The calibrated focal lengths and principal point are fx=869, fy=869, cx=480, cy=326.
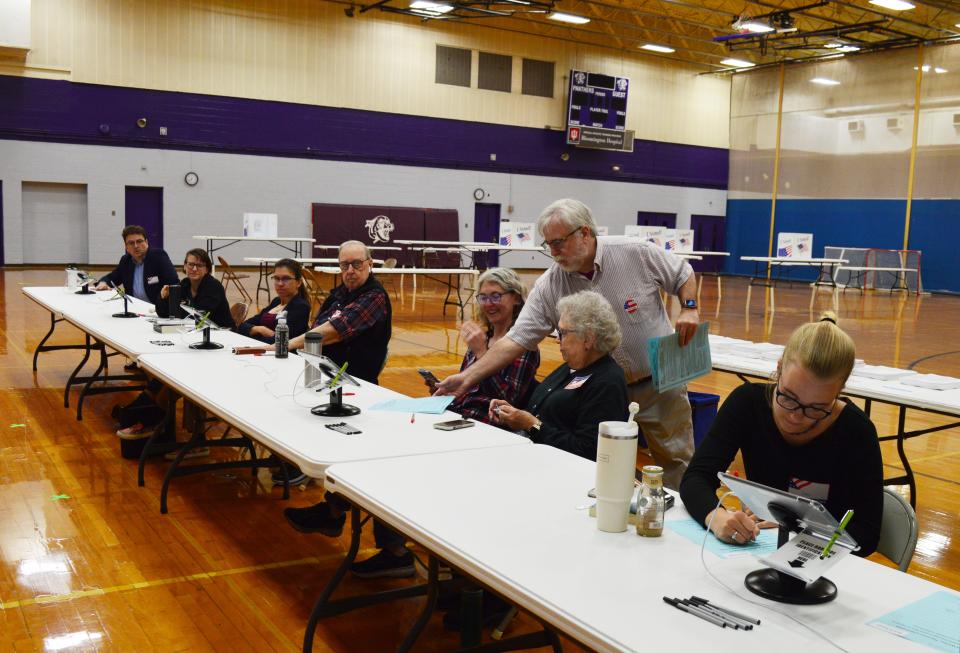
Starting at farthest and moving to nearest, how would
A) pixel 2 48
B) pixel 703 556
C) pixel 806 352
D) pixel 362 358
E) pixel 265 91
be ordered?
pixel 265 91, pixel 2 48, pixel 362 358, pixel 806 352, pixel 703 556

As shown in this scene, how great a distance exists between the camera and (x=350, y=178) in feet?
62.5

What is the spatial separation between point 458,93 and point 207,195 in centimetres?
619

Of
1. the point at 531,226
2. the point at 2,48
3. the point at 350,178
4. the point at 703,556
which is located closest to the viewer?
the point at 703,556

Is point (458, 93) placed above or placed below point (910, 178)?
above

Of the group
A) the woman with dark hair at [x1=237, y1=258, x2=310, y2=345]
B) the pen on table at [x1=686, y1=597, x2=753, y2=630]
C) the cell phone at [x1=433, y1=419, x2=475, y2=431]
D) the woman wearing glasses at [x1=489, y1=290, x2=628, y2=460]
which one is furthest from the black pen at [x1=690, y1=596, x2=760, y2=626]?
the woman with dark hair at [x1=237, y1=258, x2=310, y2=345]

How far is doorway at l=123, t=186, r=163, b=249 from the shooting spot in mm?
17000

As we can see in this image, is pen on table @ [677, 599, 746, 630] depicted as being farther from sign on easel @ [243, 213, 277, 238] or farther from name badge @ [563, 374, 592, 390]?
sign on easel @ [243, 213, 277, 238]

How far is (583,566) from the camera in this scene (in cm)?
166

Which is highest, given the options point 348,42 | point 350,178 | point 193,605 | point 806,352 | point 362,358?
point 348,42

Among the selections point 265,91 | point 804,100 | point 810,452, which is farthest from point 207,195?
point 810,452

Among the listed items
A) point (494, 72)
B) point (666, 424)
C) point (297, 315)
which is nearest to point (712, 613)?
point (666, 424)

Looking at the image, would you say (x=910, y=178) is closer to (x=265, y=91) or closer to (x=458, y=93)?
(x=458, y=93)

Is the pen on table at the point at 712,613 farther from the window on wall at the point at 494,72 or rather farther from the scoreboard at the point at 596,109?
the scoreboard at the point at 596,109

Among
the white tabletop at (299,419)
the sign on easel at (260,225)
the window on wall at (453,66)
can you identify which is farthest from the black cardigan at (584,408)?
the window on wall at (453,66)
